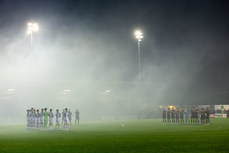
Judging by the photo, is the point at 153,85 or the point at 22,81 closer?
the point at 22,81

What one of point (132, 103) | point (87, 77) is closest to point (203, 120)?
point (132, 103)

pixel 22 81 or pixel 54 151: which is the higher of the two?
pixel 22 81

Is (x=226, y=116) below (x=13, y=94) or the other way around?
below

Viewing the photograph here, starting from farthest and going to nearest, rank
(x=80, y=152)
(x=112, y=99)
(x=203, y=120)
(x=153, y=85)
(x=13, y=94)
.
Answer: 1. (x=153, y=85)
2. (x=112, y=99)
3. (x=13, y=94)
4. (x=203, y=120)
5. (x=80, y=152)

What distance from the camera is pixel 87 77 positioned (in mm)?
77688

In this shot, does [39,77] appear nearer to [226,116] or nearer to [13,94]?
[13,94]

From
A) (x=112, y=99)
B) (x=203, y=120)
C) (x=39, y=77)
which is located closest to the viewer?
(x=203, y=120)

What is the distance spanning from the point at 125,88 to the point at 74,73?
37.7 feet

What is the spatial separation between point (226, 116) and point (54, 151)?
51.1m

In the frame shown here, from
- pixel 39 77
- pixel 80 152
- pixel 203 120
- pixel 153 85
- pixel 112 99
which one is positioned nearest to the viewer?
pixel 80 152

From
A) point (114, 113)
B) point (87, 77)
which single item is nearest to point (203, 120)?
point (114, 113)

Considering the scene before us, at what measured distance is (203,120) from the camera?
40438 millimetres

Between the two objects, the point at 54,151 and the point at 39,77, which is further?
the point at 39,77

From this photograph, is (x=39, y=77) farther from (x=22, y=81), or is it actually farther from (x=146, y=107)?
(x=146, y=107)
